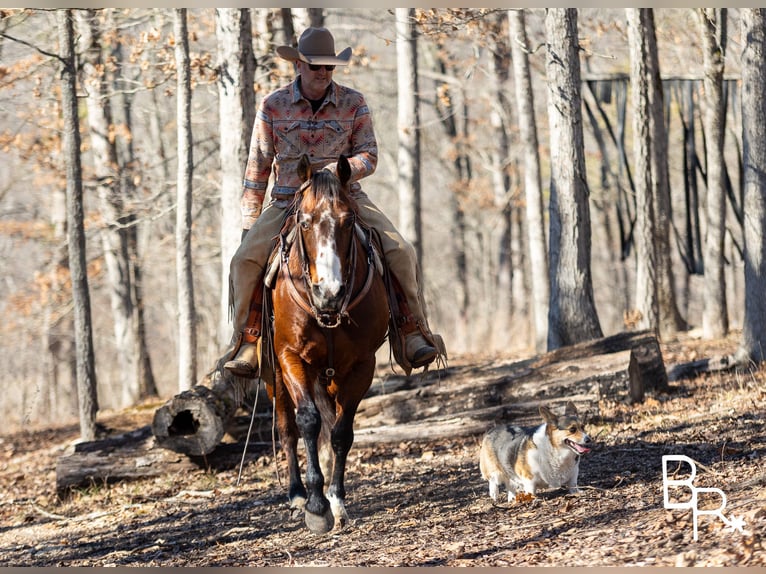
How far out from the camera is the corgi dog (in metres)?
8.48

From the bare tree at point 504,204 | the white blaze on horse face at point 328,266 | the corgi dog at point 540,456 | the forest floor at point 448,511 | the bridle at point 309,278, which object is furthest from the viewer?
the bare tree at point 504,204

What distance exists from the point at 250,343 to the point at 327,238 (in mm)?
1907

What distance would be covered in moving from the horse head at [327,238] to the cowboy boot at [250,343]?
46.9 inches

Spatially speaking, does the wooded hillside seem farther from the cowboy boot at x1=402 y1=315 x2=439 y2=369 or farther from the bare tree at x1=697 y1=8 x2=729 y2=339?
the cowboy boot at x1=402 y1=315 x2=439 y2=369

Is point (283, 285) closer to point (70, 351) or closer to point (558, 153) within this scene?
point (558, 153)

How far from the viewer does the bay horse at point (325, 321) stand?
754cm

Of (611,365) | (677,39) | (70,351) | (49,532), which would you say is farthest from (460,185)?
(49,532)

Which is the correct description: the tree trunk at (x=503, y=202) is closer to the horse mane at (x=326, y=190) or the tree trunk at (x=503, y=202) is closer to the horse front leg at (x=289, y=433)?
the horse front leg at (x=289, y=433)

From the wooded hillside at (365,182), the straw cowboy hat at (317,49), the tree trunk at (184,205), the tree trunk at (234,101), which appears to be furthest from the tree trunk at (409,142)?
the straw cowboy hat at (317,49)

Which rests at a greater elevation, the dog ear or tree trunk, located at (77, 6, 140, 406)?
tree trunk, located at (77, 6, 140, 406)

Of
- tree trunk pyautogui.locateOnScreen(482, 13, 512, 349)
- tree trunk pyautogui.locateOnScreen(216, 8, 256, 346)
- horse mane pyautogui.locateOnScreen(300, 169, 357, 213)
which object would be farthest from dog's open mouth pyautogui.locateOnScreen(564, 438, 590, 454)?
tree trunk pyautogui.locateOnScreen(482, 13, 512, 349)

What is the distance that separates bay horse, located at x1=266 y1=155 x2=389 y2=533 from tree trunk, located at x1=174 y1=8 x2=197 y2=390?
7616 mm

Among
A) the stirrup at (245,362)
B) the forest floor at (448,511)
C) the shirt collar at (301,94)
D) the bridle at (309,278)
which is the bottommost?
the forest floor at (448,511)

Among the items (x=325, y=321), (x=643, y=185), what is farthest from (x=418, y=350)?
(x=643, y=185)
